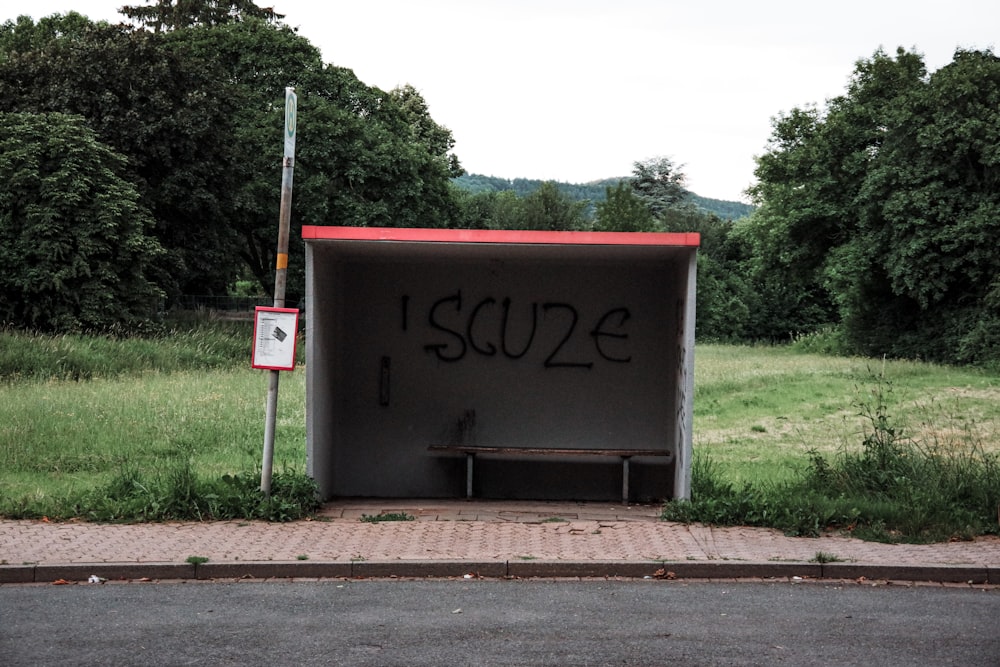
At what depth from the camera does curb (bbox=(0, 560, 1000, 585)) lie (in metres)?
8.02

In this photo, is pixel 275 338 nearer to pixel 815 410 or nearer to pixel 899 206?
pixel 815 410

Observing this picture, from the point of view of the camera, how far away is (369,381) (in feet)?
40.0

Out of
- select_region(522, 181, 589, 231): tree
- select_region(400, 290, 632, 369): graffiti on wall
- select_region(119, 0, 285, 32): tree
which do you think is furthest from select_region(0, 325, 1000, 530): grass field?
select_region(522, 181, 589, 231): tree

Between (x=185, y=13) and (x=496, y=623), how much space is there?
47.0 meters

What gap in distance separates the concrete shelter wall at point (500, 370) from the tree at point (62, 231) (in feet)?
73.9

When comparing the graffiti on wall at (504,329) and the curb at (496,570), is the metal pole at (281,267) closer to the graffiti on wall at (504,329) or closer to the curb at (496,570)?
the curb at (496,570)

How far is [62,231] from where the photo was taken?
3250 centimetres

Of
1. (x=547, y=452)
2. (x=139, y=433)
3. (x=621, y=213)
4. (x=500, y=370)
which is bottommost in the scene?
(x=139, y=433)

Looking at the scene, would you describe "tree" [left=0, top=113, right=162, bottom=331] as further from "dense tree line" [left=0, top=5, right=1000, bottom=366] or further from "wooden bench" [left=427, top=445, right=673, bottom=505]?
"wooden bench" [left=427, top=445, right=673, bottom=505]

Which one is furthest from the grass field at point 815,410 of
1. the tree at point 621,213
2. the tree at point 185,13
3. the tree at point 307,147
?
the tree at point 621,213

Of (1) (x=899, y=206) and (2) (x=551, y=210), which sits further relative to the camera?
(2) (x=551, y=210)

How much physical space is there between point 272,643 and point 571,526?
4.16 metres

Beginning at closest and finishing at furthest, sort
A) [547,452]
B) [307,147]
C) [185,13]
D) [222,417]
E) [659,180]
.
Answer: [547,452] → [222,417] → [307,147] → [185,13] → [659,180]

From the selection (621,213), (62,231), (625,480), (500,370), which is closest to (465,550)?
(625,480)
